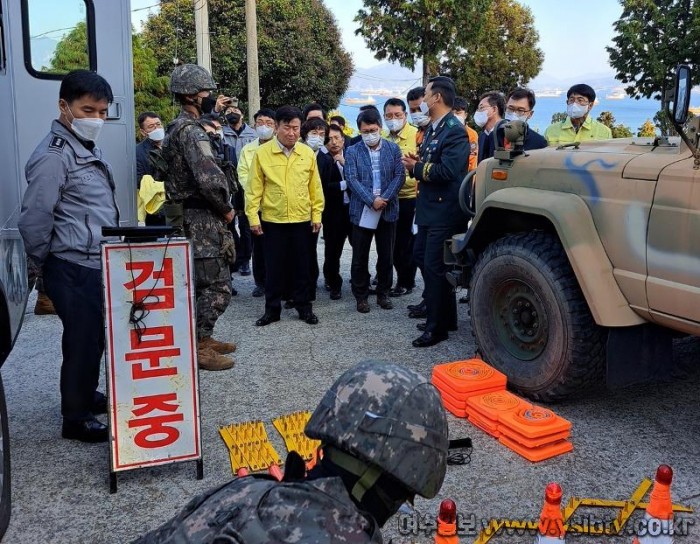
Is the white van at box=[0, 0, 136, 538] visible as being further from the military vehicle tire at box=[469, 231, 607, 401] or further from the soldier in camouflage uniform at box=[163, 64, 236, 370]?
the military vehicle tire at box=[469, 231, 607, 401]

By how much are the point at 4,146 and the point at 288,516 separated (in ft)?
9.92

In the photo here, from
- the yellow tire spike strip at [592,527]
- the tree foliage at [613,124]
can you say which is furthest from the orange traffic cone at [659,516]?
the tree foliage at [613,124]

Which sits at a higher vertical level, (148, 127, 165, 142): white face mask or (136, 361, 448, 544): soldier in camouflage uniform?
(148, 127, 165, 142): white face mask

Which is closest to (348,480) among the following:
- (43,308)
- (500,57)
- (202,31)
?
(43,308)

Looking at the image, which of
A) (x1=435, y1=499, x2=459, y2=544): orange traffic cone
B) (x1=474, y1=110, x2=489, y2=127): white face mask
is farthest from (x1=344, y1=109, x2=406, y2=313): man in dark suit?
(x1=435, y1=499, x2=459, y2=544): orange traffic cone

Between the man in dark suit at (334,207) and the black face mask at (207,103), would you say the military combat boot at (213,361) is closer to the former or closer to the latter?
the black face mask at (207,103)

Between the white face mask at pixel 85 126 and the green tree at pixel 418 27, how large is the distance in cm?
1917

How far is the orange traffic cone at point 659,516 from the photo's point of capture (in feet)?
8.16

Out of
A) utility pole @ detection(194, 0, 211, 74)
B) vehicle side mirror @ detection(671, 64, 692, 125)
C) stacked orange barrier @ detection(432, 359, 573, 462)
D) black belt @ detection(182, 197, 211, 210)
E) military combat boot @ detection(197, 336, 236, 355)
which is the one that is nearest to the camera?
vehicle side mirror @ detection(671, 64, 692, 125)

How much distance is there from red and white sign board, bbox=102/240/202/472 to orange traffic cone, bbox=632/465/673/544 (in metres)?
1.90

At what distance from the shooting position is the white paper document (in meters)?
6.04

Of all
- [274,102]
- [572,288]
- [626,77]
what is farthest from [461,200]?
[274,102]

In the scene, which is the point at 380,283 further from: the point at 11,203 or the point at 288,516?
the point at 288,516

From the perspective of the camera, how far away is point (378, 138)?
6.07 metres
